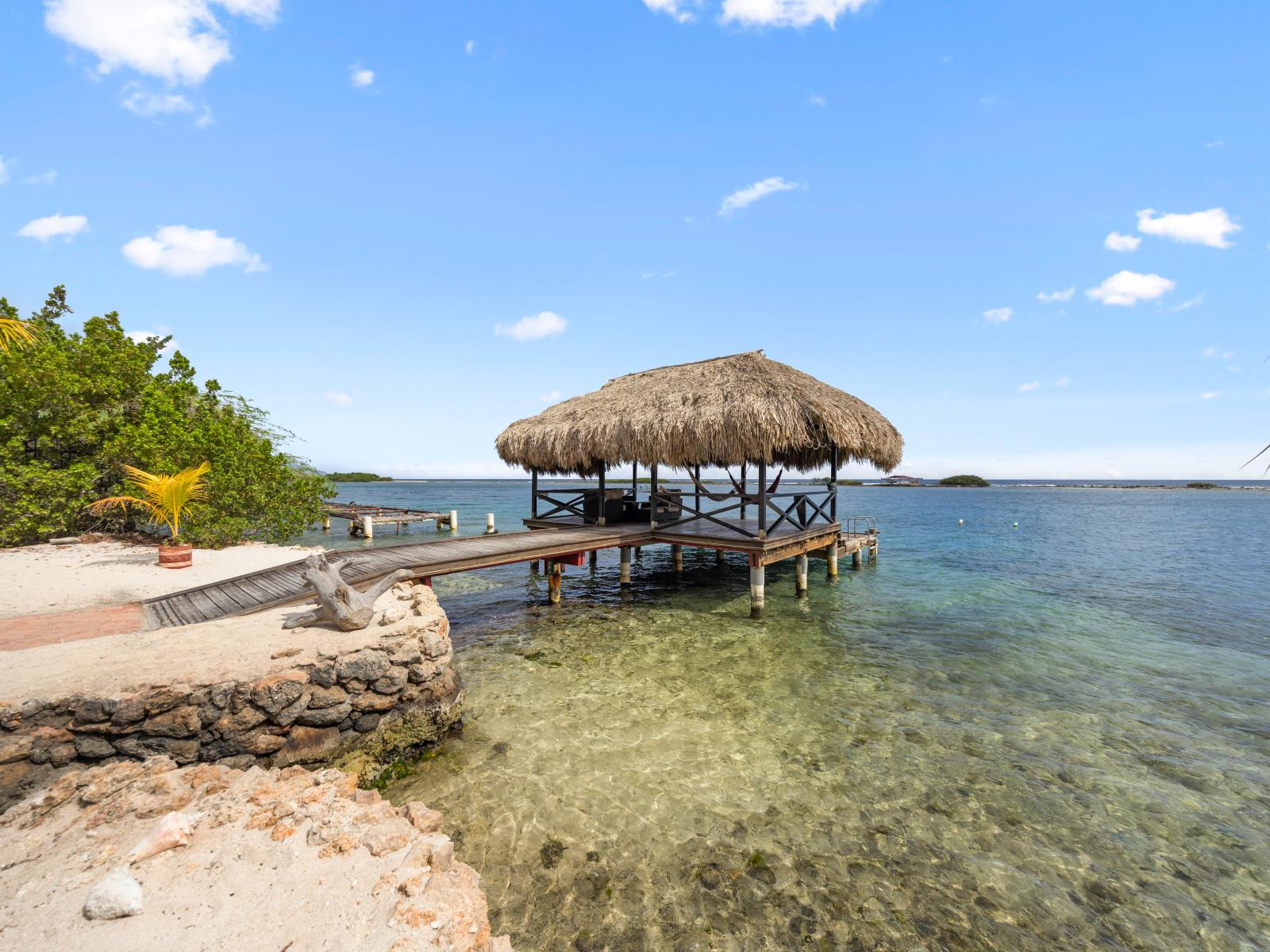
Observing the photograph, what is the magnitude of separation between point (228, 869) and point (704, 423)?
885 centimetres

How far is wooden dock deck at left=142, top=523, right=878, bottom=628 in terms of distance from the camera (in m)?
6.38

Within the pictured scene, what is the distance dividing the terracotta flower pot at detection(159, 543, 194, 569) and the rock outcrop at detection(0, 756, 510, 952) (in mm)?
7062

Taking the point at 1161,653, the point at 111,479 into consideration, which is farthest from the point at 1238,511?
the point at 111,479

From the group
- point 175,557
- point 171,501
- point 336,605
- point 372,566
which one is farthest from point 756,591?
point 171,501

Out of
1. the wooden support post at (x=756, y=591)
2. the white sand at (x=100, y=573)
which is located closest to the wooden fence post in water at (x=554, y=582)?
the wooden support post at (x=756, y=591)

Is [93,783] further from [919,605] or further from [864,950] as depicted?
[919,605]

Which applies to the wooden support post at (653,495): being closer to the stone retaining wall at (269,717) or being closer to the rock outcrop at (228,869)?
the stone retaining wall at (269,717)

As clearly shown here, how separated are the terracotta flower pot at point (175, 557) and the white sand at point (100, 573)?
16cm

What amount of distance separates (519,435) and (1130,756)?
1224 centimetres

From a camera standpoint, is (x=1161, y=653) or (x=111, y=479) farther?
(x=111, y=479)

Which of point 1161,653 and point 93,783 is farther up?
point 93,783

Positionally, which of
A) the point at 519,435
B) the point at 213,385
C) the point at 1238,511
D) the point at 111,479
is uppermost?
the point at 213,385

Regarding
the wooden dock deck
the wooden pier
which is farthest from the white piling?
the wooden pier

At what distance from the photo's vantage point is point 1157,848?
4.05 m
